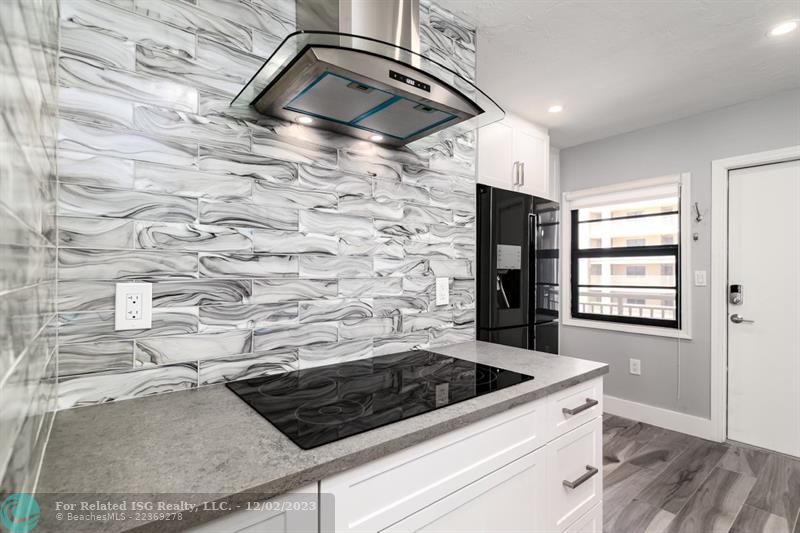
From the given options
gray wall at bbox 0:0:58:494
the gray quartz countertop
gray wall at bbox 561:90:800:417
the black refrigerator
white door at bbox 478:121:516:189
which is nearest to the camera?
gray wall at bbox 0:0:58:494

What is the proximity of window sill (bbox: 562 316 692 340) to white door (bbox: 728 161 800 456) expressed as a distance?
314mm

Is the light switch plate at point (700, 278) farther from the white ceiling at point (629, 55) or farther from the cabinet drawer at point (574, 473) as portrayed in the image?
the cabinet drawer at point (574, 473)

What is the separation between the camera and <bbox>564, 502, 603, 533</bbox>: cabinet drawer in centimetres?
133

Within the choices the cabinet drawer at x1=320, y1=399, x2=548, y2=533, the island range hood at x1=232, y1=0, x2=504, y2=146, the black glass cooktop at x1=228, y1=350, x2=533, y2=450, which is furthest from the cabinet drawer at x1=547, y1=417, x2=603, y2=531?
the island range hood at x1=232, y1=0, x2=504, y2=146

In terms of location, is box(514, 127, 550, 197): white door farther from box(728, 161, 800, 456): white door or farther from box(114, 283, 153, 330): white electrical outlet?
box(114, 283, 153, 330): white electrical outlet

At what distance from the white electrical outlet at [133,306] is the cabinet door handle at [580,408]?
4.22ft

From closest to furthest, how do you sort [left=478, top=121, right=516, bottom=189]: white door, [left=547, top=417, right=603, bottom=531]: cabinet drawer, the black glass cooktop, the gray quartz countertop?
the gray quartz countertop → the black glass cooktop → [left=547, top=417, right=603, bottom=531]: cabinet drawer → [left=478, top=121, right=516, bottom=189]: white door

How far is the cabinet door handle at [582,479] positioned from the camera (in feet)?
4.16

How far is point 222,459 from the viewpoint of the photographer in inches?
27.8

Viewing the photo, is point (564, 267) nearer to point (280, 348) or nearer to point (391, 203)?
point (391, 203)

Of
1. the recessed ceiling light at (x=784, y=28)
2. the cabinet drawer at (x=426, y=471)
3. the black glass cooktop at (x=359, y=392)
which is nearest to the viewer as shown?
the cabinet drawer at (x=426, y=471)

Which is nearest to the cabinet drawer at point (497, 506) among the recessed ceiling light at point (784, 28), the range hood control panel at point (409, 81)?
the range hood control panel at point (409, 81)

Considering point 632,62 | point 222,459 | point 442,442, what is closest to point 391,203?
point 442,442

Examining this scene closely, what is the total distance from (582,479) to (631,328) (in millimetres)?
2511
